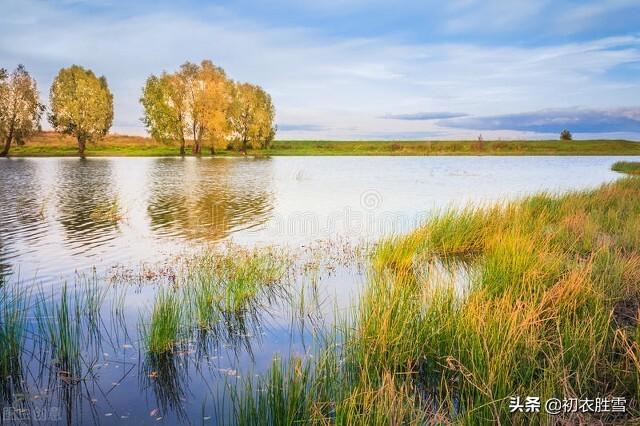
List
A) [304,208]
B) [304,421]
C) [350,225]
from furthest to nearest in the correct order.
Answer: [304,208] < [350,225] < [304,421]

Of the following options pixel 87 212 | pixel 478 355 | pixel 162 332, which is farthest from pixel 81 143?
pixel 478 355

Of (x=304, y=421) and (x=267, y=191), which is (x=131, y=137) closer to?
(x=267, y=191)

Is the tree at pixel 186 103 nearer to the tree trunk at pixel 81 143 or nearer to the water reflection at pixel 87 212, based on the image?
the tree trunk at pixel 81 143

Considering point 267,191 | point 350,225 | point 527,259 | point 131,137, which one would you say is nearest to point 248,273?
point 527,259

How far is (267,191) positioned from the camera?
31.0 meters

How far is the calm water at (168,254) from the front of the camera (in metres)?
5.67

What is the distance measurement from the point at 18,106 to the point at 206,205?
58400 mm

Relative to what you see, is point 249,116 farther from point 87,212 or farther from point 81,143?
point 87,212

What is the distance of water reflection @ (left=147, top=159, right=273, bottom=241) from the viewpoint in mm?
17797

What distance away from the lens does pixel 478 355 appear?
16.7ft

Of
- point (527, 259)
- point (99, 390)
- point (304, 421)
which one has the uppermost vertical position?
point (527, 259)

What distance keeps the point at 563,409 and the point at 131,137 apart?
394 feet

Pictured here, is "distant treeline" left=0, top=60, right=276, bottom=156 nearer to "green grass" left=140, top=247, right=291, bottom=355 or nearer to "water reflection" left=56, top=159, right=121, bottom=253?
"water reflection" left=56, top=159, right=121, bottom=253

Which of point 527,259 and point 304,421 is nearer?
point 304,421
